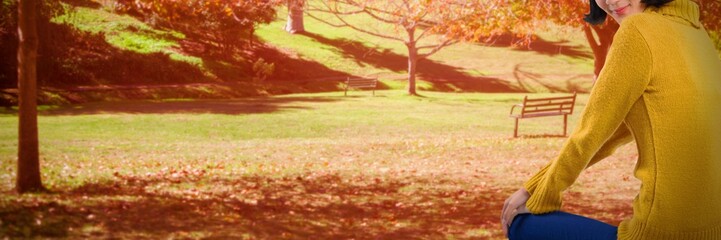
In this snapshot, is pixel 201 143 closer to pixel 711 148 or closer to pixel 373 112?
pixel 373 112

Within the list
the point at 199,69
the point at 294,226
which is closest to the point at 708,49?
the point at 294,226

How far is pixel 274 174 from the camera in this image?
9477 millimetres

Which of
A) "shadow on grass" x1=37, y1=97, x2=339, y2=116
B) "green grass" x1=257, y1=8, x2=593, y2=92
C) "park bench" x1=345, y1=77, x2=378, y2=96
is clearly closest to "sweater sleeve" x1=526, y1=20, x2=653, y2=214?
"shadow on grass" x1=37, y1=97, x2=339, y2=116

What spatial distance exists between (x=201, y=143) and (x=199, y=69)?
23.3 ft

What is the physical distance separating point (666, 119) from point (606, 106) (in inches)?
4.7

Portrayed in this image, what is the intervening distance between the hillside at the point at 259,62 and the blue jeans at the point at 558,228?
11.3 meters

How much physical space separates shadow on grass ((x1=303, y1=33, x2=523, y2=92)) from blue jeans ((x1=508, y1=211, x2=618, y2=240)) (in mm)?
26112

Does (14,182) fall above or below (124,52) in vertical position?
below

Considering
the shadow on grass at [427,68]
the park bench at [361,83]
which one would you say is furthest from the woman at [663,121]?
the shadow on grass at [427,68]

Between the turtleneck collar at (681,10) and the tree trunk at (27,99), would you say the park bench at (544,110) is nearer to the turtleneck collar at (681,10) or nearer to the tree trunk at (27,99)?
the tree trunk at (27,99)

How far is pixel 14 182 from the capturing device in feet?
25.9

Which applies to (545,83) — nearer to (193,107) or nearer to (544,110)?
(544,110)

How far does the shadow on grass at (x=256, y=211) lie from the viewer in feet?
19.7

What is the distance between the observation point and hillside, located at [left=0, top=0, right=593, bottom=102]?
1479 centimetres
